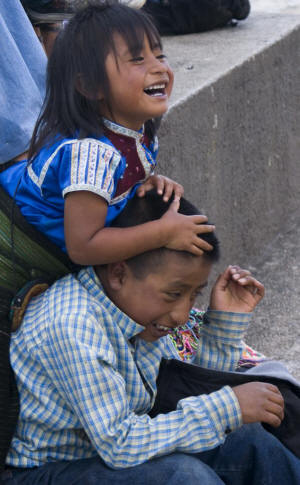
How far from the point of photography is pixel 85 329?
1.94m

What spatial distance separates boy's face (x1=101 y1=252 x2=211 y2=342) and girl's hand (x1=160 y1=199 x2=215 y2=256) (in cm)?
4

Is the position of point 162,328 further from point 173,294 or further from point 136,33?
point 136,33

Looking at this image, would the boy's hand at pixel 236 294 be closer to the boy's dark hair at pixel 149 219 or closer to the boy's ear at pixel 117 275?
the boy's dark hair at pixel 149 219

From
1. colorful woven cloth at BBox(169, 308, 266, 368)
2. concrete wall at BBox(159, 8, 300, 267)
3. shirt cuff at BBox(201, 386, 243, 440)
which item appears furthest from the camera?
concrete wall at BBox(159, 8, 300, 267)

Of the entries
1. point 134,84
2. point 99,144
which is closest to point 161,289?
point 99,144

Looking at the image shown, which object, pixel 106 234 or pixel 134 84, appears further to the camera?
pixel 134 84

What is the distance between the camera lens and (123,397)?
1956mm

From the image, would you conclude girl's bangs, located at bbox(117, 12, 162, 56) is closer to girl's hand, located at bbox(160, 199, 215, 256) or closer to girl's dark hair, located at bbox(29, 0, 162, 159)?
girl's dark hair, located at bbox(29, 0, 162, 159)

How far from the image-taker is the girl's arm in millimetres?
1992

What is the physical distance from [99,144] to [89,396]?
0.61 m

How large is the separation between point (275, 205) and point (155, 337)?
2.64m

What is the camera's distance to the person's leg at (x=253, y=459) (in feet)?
7.22

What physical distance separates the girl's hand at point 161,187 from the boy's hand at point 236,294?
33 centimetres

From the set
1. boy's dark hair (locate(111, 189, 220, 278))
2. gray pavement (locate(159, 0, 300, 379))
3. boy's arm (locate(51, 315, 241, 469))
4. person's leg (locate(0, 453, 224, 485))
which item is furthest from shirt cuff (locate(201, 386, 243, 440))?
gray pavement (locate(159, 0, 300, 379))
